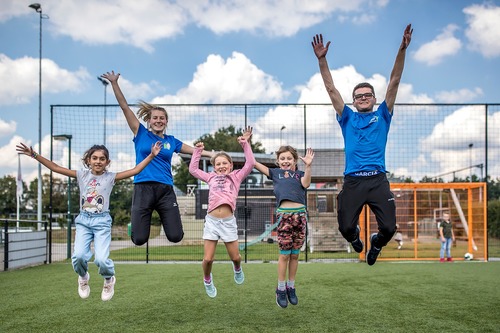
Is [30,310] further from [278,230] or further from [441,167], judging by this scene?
[441,167]

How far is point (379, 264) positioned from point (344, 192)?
8.17 meters

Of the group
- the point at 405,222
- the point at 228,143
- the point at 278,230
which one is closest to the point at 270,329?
the point at 278,230

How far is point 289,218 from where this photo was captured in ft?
20.0

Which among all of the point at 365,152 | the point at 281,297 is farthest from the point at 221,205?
the point at 365,152

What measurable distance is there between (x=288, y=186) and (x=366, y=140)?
1183 millimetres

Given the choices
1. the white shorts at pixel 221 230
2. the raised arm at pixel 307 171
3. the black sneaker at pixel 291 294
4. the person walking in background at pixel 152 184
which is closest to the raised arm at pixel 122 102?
the person walking in background at pixel 152 184

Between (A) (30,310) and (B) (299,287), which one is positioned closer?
(A) (30,310)

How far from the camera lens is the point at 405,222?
51.5 ft

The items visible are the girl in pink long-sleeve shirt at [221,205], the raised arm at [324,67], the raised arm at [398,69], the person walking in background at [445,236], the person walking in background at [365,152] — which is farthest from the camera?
the person walking in background at [445,236]

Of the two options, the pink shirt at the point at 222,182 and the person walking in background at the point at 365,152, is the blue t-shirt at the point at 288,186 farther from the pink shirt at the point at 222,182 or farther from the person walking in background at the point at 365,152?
the person walking in background at the point at 365,152

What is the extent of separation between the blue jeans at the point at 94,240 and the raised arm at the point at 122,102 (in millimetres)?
1199

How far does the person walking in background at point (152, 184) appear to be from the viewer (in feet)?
19.8

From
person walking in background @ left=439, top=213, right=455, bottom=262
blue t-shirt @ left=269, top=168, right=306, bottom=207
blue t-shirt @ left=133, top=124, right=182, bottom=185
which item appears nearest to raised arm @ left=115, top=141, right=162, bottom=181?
blue t-shirt @ left=133, top=124, right=182, bottom=185

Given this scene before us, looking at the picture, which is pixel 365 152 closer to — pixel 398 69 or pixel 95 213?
pixel 398 69
